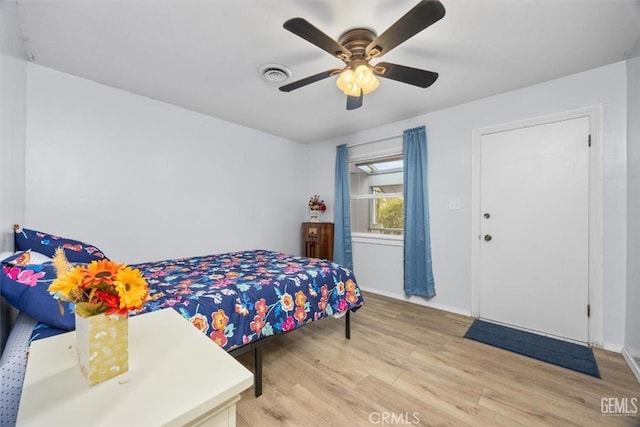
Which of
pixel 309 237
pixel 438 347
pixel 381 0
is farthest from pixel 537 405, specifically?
pixel 309 237

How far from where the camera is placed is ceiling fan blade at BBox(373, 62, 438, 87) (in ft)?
5.48

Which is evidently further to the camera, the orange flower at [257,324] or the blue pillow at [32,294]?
the orange flower at [257,324]


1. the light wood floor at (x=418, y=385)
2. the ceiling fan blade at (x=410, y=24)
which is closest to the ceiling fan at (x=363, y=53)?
the ceiling fan blade at (x=410, y=24)

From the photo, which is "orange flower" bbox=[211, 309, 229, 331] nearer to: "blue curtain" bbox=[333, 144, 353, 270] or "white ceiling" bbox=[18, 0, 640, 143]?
"white ceiling" bbox=[18, 0, 640, 143]

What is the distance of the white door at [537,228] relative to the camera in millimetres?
2303

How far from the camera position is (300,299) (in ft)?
6.59

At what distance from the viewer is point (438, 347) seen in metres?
2.23

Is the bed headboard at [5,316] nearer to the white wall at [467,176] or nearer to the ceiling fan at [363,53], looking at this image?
the ceiling fan at [363,53]

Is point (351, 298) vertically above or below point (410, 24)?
below

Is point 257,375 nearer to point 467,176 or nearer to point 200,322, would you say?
point 200,322

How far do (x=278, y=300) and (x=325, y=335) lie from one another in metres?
0.85

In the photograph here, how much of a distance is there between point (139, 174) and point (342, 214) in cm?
266

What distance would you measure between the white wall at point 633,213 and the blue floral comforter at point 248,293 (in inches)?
81.3

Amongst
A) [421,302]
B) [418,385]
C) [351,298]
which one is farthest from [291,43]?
[421,302]
